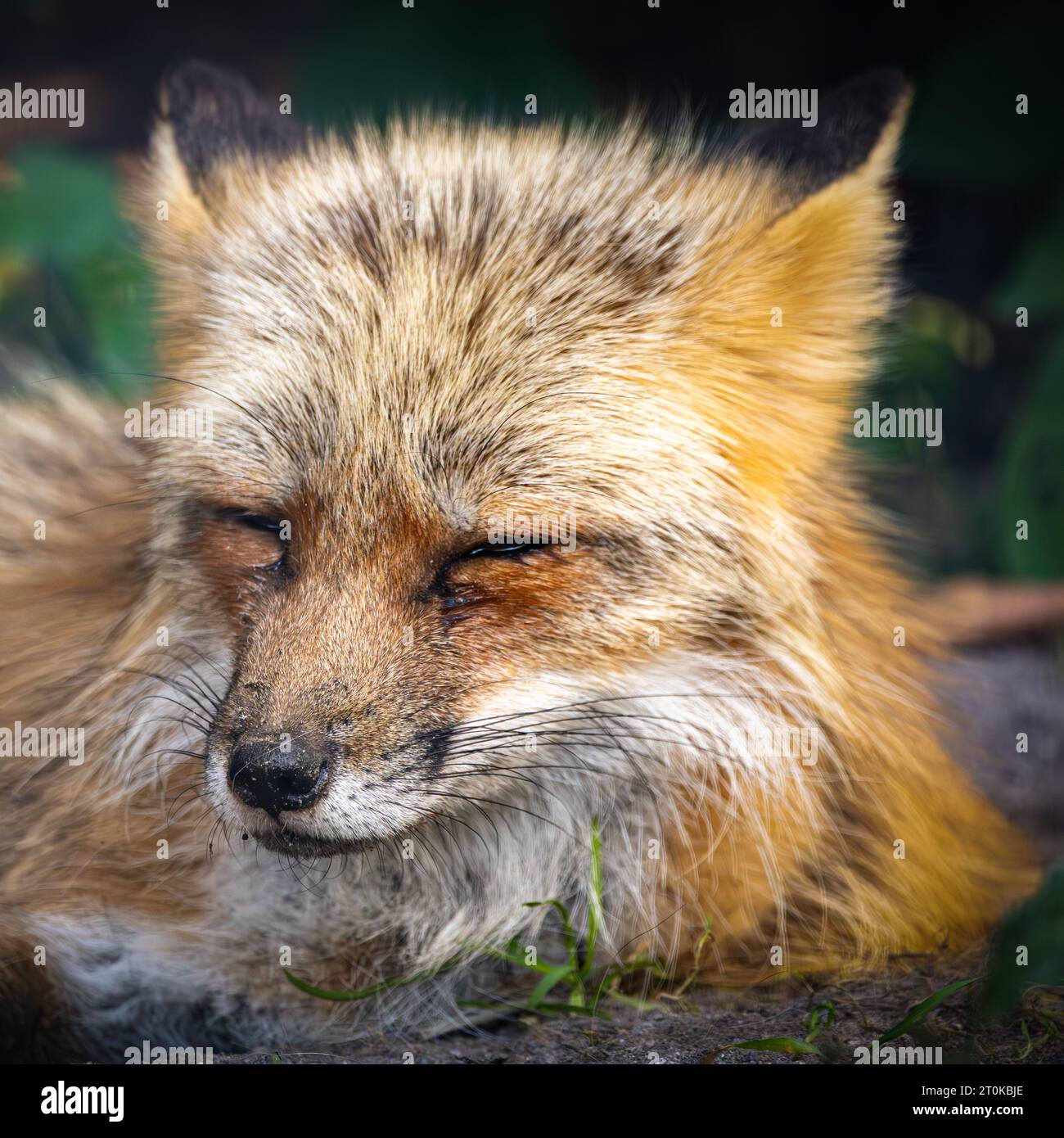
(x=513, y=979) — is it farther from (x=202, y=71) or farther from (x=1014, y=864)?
(x=202, y=71)

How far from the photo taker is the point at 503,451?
87.5 inches

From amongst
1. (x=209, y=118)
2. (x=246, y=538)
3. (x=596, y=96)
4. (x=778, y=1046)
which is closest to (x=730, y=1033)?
(x=778, y=1046)

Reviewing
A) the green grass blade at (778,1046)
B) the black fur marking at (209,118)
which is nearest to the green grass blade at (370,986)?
the green grass blade at (778,1046)

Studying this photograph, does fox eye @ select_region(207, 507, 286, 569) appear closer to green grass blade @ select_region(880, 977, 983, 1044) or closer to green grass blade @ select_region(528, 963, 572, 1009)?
green grass blade @ select_region(528, 963, 572, 1009)

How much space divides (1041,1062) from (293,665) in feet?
5.53

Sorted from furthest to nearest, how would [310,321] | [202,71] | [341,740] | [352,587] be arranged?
1. [202,71]
2. [310,321]
3. [352,587]
4. [341,740]

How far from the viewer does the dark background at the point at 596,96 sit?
2.80m

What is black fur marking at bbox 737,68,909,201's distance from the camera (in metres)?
2.48

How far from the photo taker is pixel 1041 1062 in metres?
2.38

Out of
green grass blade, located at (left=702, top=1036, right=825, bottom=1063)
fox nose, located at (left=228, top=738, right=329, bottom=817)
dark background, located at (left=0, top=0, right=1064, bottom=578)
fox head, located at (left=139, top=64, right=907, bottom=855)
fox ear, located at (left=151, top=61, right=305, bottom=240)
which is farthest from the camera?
dark background, located at (left=0, top=0, right=1064, bottom=578)

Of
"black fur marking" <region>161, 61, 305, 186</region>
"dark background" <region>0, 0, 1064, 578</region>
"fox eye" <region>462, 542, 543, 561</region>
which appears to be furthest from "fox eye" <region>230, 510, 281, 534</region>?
"black fur marking" <region>161, 61, 305, 186</region>

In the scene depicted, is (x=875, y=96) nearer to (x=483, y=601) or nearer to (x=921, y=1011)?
(x=483, y=601)
